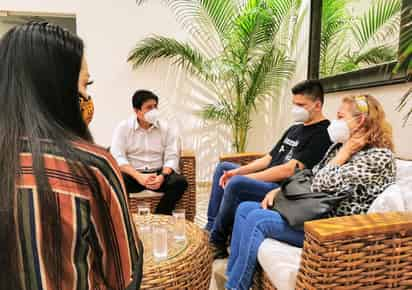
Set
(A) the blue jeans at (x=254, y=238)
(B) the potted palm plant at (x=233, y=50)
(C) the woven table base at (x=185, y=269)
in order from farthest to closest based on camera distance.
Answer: (B) the potted palm plant at (x=233, y=50)
(A) the blue jeans at (x=254, y=238)
(C) the woven table base at (x=185, y=269)

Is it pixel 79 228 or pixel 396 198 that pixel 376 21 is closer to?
pixel 396 198

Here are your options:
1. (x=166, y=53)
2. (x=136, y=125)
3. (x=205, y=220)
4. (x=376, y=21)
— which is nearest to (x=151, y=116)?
A: (x=136, y=125)

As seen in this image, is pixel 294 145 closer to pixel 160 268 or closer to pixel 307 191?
pixel 307 191

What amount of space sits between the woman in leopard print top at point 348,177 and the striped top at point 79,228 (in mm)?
678

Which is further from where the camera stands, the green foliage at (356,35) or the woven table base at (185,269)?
the green foliage at (356,35)

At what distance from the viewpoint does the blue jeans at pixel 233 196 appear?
156 cm

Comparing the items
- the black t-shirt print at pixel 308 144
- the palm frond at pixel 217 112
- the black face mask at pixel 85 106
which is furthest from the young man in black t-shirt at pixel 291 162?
the palm frond at pixel 217 112

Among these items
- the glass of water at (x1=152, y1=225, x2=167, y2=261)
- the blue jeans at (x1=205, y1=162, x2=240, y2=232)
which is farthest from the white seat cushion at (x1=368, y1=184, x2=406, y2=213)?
the blue jeans at (x1=205, y1=162, x2=240, y2=232)

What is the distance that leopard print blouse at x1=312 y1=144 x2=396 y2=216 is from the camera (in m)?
1.09

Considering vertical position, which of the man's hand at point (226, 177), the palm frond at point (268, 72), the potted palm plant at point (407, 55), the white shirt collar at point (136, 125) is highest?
the palm frond at point (268, 72)

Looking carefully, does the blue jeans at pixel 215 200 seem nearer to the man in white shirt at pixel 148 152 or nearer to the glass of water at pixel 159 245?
the man in white shirt at pixel 148 152

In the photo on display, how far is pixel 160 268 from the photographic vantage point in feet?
3.11

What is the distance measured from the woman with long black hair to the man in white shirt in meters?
1.35

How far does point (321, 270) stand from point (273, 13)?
95.5 inches
